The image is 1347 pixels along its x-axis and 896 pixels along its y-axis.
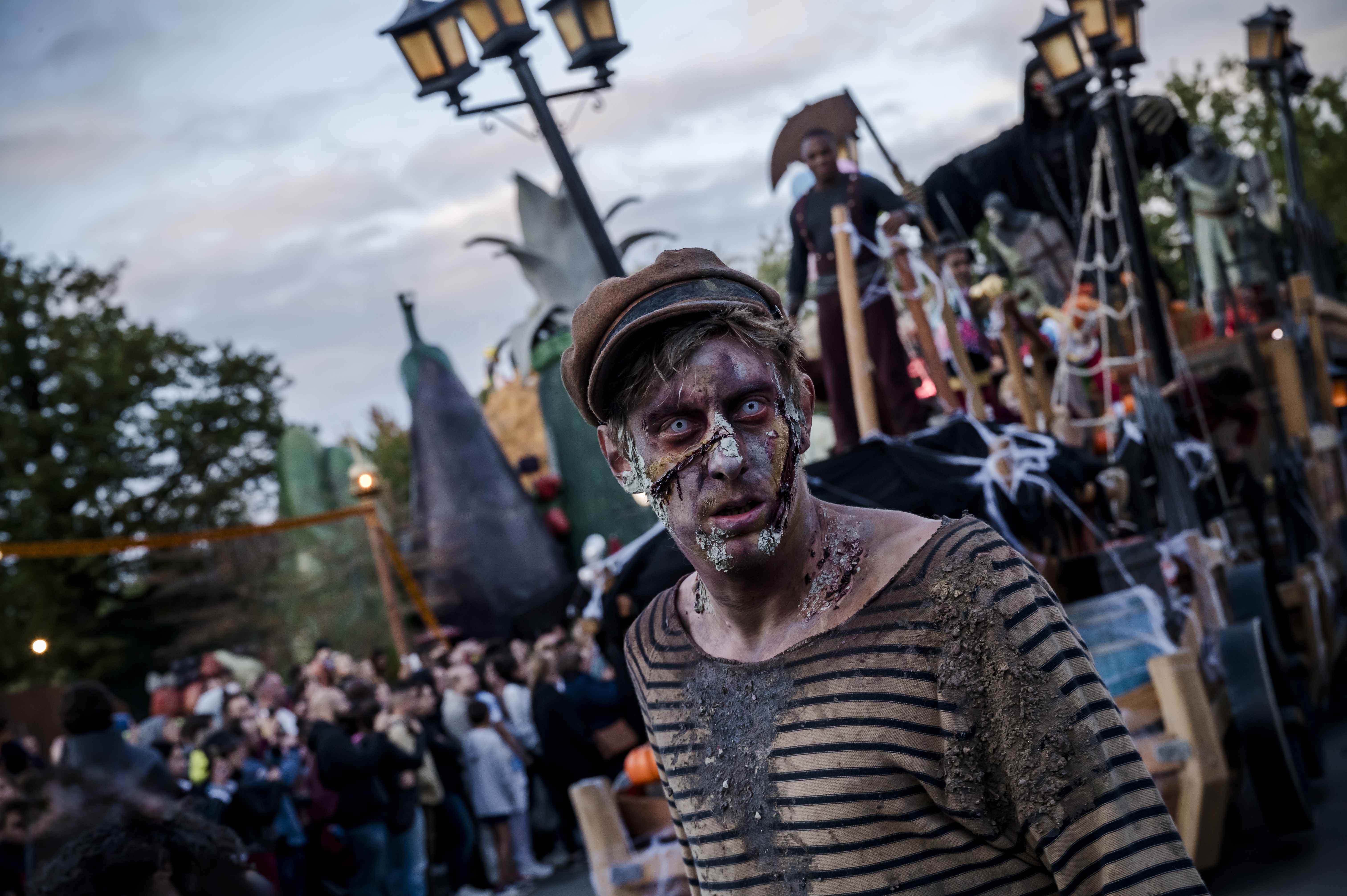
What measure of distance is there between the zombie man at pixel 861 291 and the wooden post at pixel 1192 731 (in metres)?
2.67

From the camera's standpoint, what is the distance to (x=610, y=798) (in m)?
5.50

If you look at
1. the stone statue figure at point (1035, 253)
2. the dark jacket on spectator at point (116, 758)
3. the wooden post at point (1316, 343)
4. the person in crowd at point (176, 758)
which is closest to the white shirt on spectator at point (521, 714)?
the person in crowd at point (176, 758)

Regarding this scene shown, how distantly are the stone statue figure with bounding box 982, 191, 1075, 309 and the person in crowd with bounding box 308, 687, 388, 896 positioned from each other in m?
12.8

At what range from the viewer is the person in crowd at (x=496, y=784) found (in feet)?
34.3

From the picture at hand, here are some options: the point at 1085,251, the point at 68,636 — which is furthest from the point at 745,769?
the point at 68,636

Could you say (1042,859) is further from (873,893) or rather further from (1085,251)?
(1085,251)

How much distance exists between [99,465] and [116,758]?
2428 centimetres

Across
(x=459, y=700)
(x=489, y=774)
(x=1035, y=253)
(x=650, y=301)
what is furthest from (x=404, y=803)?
(x=1035, y=253)

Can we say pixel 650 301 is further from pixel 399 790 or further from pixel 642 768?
pixel 399 790

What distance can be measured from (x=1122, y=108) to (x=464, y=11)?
241 inches

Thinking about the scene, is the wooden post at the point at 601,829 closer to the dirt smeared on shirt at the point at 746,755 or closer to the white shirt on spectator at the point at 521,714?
the dirt smeared on shirt at the point at 746,755

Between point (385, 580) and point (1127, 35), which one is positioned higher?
point (1127, 35)

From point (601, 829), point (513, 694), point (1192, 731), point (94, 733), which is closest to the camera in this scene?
point (601, 829)

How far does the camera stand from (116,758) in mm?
6055
